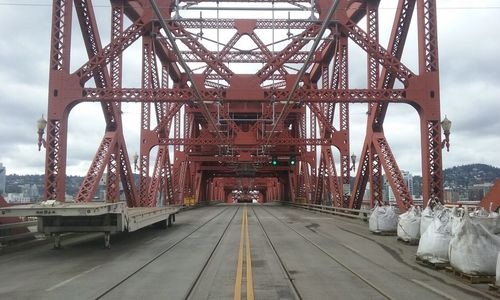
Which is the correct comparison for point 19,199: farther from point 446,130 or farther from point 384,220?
point 446,130

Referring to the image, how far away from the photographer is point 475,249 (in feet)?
33.3

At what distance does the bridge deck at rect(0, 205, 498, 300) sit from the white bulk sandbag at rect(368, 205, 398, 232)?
3.20 metres

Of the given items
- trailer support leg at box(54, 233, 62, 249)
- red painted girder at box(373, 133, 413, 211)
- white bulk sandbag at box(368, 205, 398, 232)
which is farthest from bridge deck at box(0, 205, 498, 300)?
red painted girder at box(373, 133, 413, 211)

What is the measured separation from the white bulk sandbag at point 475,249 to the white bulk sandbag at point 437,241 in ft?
3.90

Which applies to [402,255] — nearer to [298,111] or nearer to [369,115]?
[369,115]

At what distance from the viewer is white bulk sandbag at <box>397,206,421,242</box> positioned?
1709cm

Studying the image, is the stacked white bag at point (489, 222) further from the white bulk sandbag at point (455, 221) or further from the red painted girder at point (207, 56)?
the red painted girder at point (207, 56)

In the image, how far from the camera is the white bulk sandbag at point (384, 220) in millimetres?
20969

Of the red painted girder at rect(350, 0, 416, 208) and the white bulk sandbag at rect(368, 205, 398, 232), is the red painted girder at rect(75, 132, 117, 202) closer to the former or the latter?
the white bulk sandbag at rect(368, 205, 398, 232)

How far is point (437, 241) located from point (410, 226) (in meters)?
5.37

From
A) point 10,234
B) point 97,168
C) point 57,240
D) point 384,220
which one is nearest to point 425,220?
point 384,220

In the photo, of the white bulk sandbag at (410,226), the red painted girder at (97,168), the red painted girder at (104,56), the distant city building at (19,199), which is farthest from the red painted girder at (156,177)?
the white bulk sandbag at (410,226)

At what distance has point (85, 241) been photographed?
18.0 metres

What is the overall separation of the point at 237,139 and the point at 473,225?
26.3 meters
